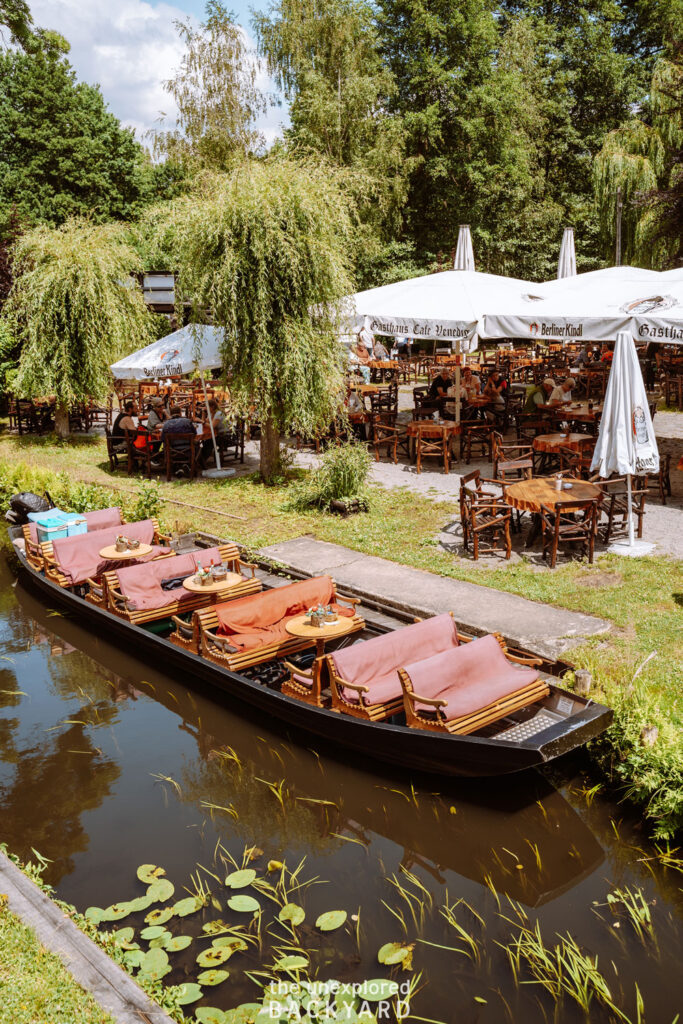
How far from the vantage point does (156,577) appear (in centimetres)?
981

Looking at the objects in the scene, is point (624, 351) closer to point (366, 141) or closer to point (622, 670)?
point (622, 670)

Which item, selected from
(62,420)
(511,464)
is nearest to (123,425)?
(62,420)

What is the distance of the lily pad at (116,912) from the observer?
5434 mm

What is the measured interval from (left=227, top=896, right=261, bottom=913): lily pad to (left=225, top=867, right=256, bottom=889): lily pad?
0.38 ft

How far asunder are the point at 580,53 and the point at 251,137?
18.1 m

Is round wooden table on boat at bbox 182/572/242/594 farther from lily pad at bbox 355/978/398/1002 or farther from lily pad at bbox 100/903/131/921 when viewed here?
lily pad at bbox 355/978/398/1002

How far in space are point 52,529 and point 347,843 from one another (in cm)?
753

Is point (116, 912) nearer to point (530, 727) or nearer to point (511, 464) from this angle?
point (530, 727)

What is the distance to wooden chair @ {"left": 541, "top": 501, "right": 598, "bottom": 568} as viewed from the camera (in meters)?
9.95

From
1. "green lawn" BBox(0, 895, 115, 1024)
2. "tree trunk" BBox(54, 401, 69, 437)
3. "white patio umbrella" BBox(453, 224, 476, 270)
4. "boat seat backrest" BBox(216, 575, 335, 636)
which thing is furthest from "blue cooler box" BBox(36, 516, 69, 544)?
"white patio umbrella" BBox(453, 224, 476, 270)

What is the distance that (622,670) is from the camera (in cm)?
716

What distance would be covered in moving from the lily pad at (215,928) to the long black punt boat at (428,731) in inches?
71.8

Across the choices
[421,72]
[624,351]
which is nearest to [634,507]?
[624,351]

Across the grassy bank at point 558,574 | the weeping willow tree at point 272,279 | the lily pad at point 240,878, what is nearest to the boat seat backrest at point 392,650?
the grassy bank at point 558,574
